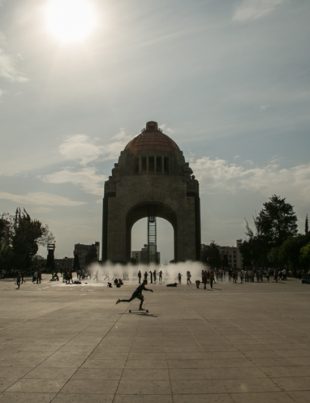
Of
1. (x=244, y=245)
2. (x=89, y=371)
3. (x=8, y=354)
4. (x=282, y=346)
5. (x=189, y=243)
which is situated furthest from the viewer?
(x=244, y=245)

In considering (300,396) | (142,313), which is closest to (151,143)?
(142,313)

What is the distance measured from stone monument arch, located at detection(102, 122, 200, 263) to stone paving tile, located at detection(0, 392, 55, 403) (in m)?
53.6

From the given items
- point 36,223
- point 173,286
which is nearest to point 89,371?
point 173,286

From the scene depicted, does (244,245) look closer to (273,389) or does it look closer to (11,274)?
(11,274)

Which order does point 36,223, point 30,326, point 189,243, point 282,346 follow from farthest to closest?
point 36,223 → point 189,243 → point 30,326 → point 282,346

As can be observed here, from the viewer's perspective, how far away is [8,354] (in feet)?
24.5

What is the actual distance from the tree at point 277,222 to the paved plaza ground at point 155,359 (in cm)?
6042

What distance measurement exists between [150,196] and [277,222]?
2355 centimetres

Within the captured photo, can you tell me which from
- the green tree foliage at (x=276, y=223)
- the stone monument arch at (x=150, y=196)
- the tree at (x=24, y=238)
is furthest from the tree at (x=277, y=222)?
the tree at (x=24, y=238)

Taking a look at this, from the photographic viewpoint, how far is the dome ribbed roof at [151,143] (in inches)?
2512

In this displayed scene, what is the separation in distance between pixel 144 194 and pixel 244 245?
1298 inches

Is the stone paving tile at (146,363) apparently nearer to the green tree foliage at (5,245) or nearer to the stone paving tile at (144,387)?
the stone paving tile at (144,387)

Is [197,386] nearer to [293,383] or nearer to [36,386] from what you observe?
[293,383]

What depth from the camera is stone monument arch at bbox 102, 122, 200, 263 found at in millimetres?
59844
